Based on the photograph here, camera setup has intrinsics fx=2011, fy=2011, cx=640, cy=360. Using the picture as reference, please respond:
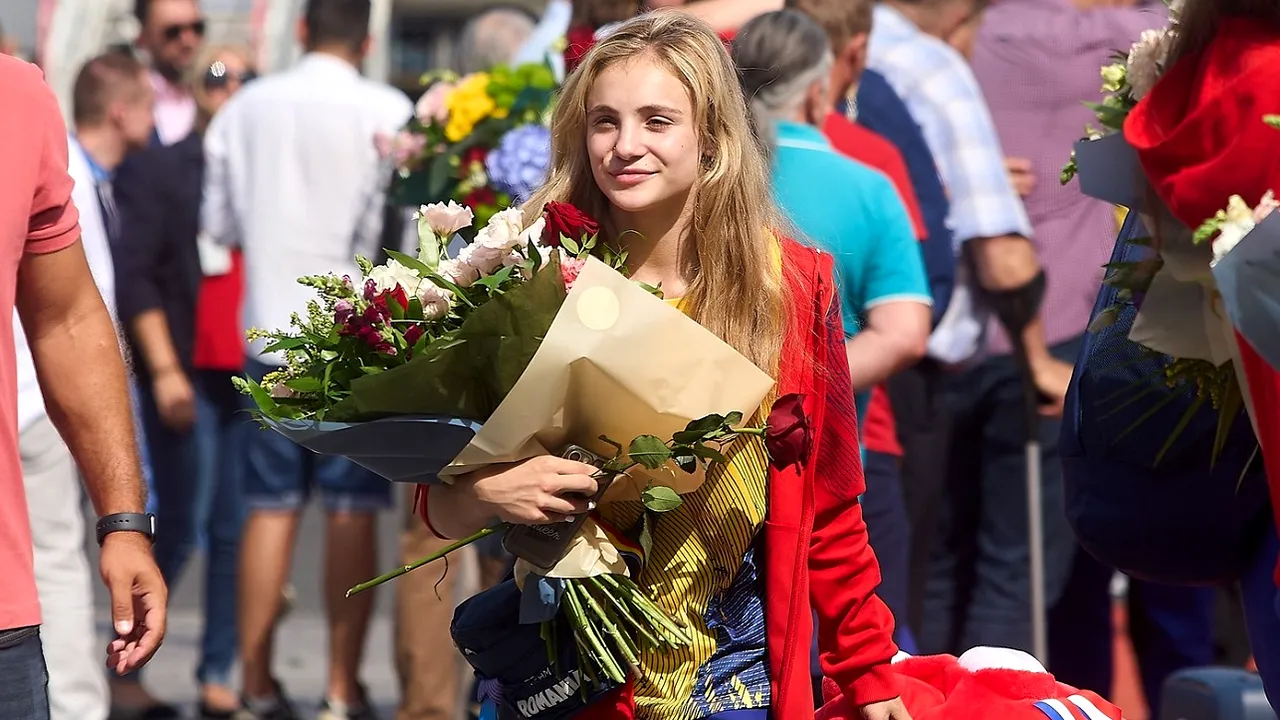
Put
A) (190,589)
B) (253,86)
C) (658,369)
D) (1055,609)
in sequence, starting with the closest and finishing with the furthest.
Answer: (658,369), (1055,609), (253,86), (190,589)

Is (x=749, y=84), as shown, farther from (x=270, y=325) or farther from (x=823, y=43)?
(x=270, y=325)

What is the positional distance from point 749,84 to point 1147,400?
1.64m

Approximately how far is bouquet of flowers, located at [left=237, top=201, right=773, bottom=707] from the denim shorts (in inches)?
147

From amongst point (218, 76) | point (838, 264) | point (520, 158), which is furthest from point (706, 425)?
point (218, 76)

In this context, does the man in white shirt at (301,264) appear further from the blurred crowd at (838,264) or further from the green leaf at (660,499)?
the green leaf at (660,499)

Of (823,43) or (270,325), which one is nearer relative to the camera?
(823,43)

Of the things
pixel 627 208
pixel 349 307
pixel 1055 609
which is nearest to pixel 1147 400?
pixel 627 208

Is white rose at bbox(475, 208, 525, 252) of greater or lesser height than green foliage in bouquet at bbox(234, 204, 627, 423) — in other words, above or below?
above

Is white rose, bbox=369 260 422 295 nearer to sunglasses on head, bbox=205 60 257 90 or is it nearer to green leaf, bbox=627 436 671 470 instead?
green leaf, bbox=627 436 671 470

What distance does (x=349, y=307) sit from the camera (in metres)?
2.89

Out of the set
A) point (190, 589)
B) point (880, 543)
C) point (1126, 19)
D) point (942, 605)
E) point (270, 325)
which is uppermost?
point (1126, 19)

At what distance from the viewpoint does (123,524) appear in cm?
325

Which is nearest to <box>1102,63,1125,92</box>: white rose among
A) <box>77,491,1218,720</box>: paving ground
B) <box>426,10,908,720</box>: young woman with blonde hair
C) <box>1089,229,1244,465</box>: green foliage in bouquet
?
<box>1089,229,1244,465</box>: green foliage in bouquet

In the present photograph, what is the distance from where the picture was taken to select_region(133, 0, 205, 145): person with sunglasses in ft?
30.2
